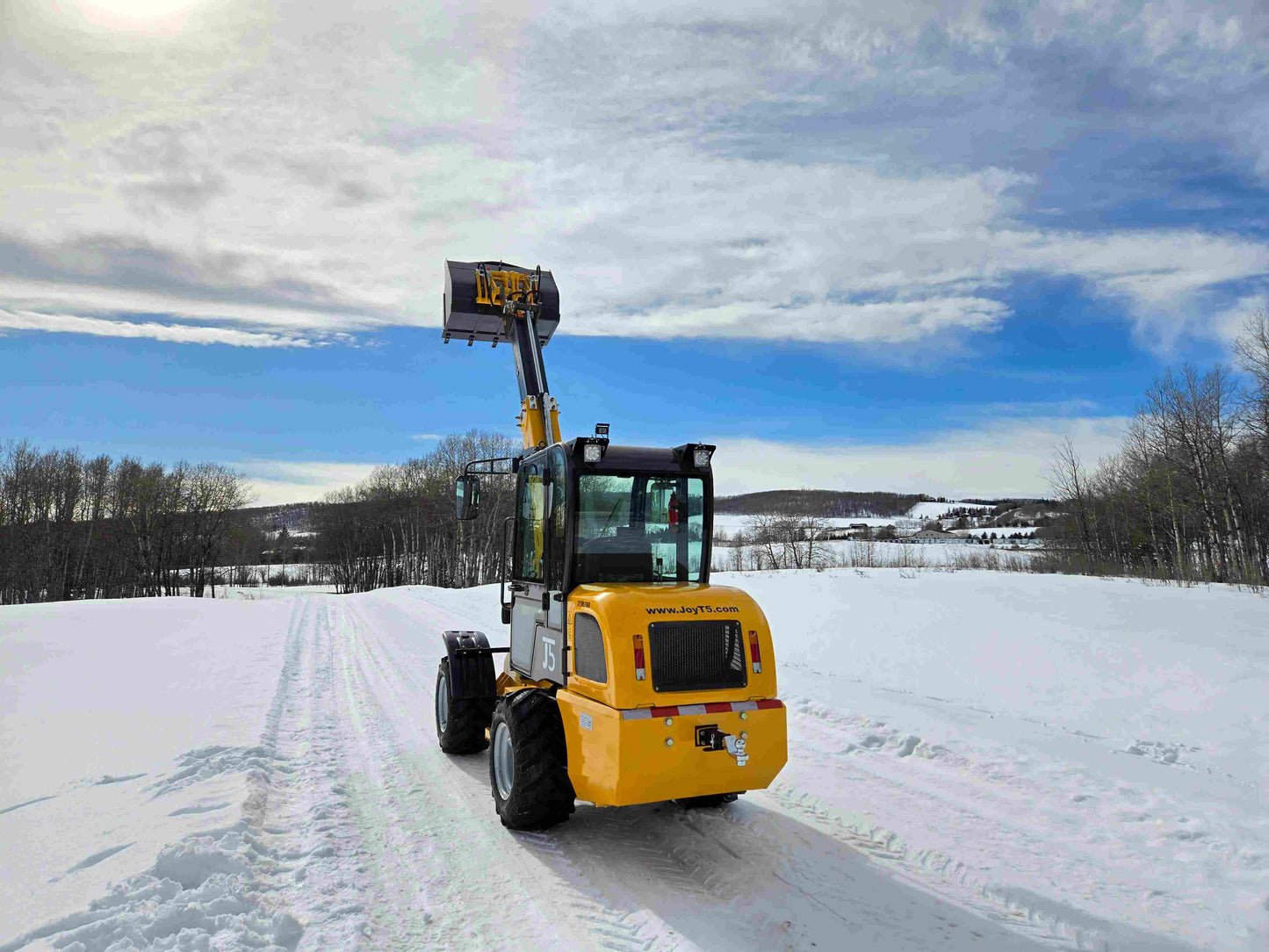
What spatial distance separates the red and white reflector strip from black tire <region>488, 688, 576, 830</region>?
0.90 m

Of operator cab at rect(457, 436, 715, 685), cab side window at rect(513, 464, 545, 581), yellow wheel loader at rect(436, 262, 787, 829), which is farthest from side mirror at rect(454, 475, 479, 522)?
operator cab at rect(457, 436, 715, 685)

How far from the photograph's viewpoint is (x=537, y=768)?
507cm

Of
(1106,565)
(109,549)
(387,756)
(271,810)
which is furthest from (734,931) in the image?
(109,549)

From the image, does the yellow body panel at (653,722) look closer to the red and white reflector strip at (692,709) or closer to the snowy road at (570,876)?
the red and white reflector strip at (692,709)

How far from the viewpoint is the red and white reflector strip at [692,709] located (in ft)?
15.0

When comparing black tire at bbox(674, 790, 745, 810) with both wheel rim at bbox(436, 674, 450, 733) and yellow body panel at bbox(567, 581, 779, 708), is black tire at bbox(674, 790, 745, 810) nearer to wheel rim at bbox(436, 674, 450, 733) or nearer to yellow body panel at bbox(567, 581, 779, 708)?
yellow body panel at bbox(567, 581, 779, 708)

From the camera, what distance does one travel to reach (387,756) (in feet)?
23.0

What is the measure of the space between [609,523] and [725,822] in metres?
2.39

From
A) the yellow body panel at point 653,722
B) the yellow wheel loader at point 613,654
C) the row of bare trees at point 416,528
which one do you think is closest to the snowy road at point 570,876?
the yellow wheel loader at point 613,654

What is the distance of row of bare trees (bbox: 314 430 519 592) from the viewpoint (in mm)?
A: 48969

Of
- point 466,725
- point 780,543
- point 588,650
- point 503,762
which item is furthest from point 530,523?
point 780,543

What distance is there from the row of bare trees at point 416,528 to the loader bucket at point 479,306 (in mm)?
30454

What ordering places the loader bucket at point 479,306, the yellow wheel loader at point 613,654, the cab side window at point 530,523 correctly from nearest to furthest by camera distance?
the yellow wheel loader at point 613,654, the cab side window at point 530,523, the loader bucket at point 479,306

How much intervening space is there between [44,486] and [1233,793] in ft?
226
